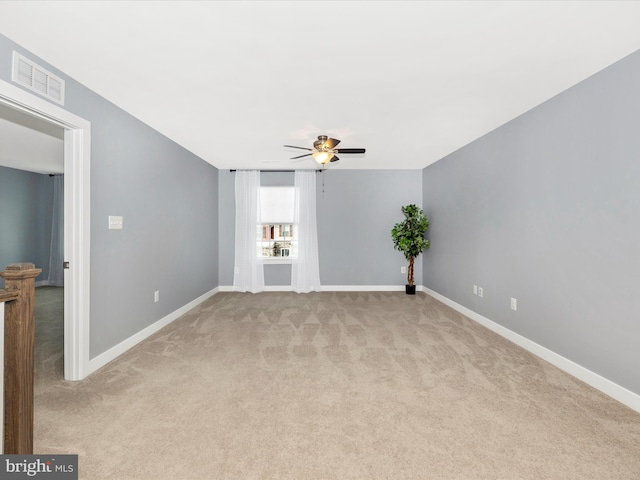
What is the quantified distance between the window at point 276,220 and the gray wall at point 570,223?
11.7ft

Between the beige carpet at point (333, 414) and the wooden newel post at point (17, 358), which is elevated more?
the wooden newel post at point (17, 358)

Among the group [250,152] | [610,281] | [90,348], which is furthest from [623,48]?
[90,348]

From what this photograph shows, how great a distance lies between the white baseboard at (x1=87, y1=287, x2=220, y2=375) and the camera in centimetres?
265

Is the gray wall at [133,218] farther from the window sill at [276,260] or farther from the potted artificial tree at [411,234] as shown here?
the potted artificial tree at [411,234]

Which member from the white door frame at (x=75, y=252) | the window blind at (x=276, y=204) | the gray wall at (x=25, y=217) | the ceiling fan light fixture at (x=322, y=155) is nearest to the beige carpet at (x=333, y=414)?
the white door frame at (x=75, y=252)

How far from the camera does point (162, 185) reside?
380cm

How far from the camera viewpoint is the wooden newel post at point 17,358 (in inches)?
49.4

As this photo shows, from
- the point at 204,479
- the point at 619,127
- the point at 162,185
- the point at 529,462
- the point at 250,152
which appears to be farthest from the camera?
the point at 250,152

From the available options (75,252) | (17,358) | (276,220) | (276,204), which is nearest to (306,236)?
(276,220)

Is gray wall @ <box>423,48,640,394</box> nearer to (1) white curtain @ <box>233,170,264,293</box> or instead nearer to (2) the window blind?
(2) the window blind

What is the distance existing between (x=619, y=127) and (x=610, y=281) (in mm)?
1217

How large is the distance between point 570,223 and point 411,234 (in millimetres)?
2952

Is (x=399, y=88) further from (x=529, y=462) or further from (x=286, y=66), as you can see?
(x=529, y=462)

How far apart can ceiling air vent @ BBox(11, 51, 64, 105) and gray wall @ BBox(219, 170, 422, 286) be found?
3713mm
